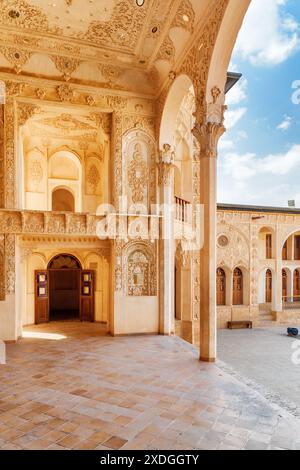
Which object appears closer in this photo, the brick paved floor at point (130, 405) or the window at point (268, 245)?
the brick paved floor at point (130, 405)

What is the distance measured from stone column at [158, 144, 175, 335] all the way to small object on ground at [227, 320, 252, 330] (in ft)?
28.4

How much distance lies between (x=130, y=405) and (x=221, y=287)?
1464 cm

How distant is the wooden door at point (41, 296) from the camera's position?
1317cm

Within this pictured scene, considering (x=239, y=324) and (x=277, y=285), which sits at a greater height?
(x=277, y=285)

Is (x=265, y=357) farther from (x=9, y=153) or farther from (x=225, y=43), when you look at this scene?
(x=9, y=153)

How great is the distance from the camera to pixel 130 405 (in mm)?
5309

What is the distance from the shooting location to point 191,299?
14984mm

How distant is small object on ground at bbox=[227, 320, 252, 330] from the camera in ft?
60.2

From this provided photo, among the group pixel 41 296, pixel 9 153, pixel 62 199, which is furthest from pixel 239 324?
pixel 9 153

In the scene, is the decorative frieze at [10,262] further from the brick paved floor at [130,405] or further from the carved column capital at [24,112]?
the carved column capital at [24,112]

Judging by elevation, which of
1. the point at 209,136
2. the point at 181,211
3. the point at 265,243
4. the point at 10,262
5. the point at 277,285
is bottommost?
the point at 277,285

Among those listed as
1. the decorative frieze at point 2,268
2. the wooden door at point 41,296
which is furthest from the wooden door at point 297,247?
the decorative frieze at point 2,268

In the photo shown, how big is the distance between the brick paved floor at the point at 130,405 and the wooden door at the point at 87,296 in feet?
16.8

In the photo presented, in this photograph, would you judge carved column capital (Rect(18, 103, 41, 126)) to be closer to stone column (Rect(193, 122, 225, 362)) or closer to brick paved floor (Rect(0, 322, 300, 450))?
stone column (Rect(193, 122, 225, 362))
